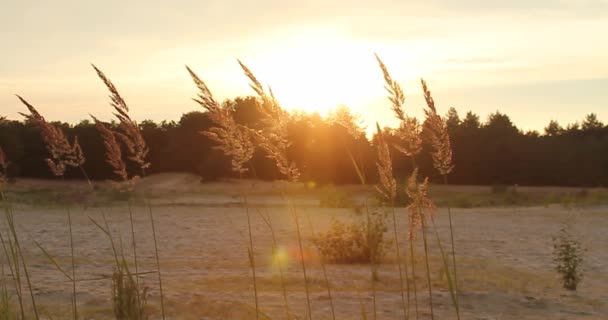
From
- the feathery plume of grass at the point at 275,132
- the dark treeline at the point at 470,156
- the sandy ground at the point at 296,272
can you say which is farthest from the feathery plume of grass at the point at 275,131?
the dark treeline at the point at 470,156

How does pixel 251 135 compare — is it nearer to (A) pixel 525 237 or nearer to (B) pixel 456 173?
(A) pixel 525 237

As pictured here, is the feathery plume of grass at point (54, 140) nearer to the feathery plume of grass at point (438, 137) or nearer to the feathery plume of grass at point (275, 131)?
the feathery plume of grass at point (275, 131)

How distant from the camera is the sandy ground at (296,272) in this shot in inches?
284

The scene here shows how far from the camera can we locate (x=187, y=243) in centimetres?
1445

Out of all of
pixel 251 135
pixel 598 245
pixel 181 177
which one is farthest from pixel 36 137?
pixel 251 135

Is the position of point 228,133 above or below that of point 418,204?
above

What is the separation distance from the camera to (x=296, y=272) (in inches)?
400

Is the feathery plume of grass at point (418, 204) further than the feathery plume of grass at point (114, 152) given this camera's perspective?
No

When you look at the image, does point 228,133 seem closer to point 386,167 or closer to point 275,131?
point 275,131

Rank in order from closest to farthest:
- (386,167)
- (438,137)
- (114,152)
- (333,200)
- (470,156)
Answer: (438,137) < (386,167) < (114,152) < (333,200) < (470,156)

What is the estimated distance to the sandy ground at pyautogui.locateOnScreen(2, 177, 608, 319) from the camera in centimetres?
720

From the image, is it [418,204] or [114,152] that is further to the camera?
[114,152]

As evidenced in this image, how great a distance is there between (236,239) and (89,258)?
3935 mm

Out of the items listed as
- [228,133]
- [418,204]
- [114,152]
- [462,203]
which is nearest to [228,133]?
[228,133]
